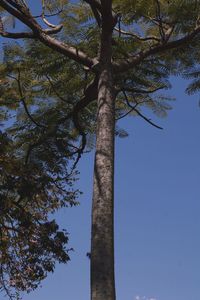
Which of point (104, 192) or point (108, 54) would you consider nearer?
point (104, 192)

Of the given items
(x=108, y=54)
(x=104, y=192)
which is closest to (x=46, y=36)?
(x=108, y=54)

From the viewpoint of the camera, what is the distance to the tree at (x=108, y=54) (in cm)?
688

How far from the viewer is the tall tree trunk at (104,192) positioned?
6395 millimetres

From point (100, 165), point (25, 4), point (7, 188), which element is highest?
point (25, 4)

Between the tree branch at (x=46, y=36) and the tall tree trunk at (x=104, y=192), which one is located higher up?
the tree branch at (x=46, y=36)

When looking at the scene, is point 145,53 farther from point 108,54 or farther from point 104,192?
point 104,192

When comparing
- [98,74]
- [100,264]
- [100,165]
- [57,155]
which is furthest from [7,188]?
[100,264]

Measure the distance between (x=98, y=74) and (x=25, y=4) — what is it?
1.64m

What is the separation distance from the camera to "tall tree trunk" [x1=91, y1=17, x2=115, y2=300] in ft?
21.0

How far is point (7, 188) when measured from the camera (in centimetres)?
1192

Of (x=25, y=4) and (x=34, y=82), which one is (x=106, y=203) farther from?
(x=34, y=82)

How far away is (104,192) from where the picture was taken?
713 centimetres

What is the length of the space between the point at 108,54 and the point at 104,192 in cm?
236

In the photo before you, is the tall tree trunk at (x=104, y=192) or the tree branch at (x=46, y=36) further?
the tree branch at (x=46, y=36)
